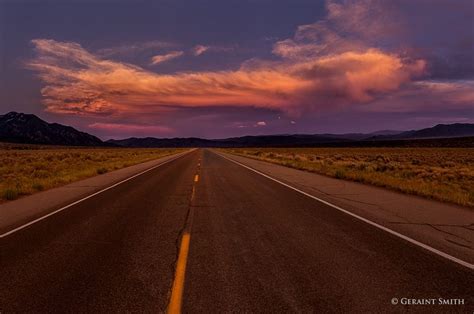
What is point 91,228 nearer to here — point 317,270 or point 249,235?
point 249,235

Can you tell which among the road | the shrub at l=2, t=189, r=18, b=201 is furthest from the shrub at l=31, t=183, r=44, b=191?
the road

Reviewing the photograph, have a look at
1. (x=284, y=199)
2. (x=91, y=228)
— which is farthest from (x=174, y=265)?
(x=284, y=199)

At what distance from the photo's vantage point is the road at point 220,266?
3.81 meters

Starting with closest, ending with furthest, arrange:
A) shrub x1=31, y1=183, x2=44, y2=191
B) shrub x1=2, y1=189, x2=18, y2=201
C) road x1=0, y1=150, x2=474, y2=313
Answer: road x1=0, y1=150, x2=474, y2=313, shrub x1=2, y1=189, x2=18, y2=201, shrub x1=31, y1=183, x2=44, y2=191

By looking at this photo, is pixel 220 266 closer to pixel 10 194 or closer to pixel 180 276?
pixel 180 276

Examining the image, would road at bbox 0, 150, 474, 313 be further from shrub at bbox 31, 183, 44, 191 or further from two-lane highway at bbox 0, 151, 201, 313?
shrub at bbox 31, 183, 44, 191

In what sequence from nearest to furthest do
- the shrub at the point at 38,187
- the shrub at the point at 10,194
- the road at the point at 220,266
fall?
1. the road at the point at 220,266
2. the shrub at the point at 10,194
3. the shrub at the point at 38,187

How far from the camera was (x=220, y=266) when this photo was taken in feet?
15.9

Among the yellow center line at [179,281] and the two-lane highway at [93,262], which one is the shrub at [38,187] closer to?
the two-lane highway at [93,262]

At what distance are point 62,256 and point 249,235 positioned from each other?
10.5 feet

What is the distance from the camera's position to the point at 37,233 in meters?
6.92

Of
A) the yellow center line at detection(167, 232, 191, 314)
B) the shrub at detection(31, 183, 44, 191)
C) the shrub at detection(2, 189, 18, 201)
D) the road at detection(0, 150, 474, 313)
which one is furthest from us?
the shrub at detection(31, 183, 44, 191)

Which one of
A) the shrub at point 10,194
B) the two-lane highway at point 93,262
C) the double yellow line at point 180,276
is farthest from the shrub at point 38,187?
the double yellow line at point 180,276

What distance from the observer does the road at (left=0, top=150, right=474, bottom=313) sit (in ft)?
12.5
